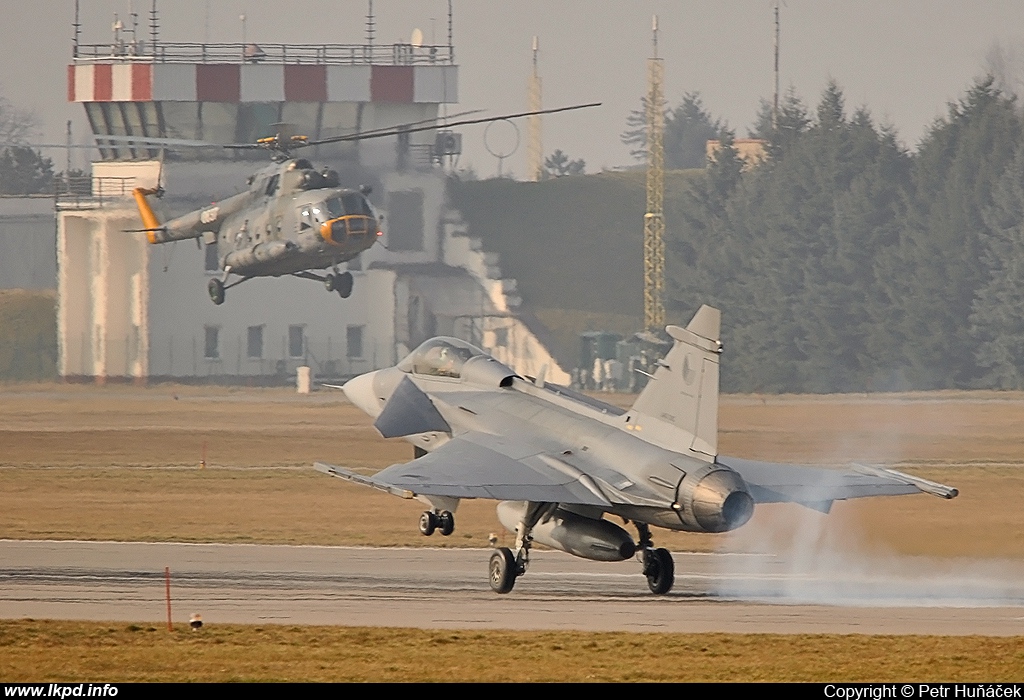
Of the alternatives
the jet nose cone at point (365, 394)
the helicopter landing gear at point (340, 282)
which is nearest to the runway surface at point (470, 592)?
the jet nose cone at point (365, 394)

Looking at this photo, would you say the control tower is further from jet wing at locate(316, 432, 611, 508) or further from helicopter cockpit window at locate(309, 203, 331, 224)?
jet wing at locate(316, 432, 611, 508)

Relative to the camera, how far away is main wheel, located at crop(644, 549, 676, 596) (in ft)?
82.4

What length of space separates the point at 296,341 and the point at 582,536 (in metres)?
66.7

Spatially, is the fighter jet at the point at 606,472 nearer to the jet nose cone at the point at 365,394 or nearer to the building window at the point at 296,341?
the jet nose cone at the point at 365,394

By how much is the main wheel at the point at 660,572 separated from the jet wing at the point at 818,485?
1.67 meters

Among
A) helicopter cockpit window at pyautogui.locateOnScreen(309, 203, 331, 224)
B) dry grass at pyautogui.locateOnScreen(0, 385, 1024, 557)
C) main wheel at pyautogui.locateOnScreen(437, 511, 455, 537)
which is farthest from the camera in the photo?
helicopter cockpit window at pyautogui.locateOnScreen(309, 203, 331, 224)

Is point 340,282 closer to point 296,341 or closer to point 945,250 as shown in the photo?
point 296,341

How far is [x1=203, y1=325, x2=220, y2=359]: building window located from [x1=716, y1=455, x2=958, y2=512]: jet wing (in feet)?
217

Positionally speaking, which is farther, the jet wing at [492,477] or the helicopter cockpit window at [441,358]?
the helicopter cockpit window at [441,358]

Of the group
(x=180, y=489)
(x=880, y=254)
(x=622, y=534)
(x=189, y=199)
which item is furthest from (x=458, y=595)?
(x=880, y=254)

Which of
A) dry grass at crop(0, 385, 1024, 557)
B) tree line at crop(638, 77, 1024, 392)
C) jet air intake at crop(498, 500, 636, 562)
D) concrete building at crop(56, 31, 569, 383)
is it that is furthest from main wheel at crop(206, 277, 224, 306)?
tree line at crop(638, 77, 1024, 392)

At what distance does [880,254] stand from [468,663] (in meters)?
85.6

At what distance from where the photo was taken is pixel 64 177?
306ft

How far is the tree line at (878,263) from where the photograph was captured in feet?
318
